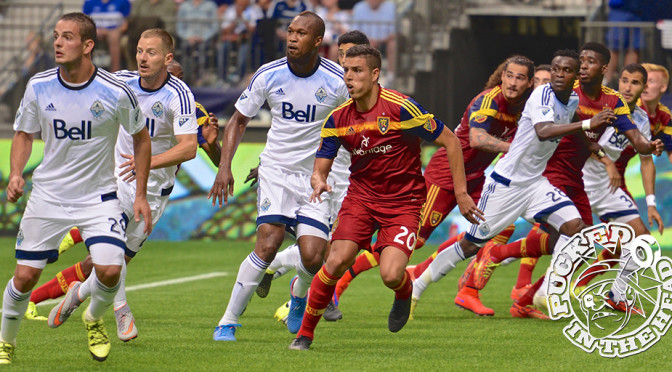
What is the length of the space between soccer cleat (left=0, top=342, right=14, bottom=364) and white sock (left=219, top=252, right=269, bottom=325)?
1.65 meters

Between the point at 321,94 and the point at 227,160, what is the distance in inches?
34.6

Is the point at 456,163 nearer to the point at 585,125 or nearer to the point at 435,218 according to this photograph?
the point at 585,125

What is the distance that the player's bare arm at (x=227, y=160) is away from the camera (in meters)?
8.00

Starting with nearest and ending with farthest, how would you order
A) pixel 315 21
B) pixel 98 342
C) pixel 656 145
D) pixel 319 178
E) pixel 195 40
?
pixel 98 342, pixel 319 178, pixel 315 21, pixel 656 145, pixel 195 40

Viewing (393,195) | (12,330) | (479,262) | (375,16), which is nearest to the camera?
(12,330)

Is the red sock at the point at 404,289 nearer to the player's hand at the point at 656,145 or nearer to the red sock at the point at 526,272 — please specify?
the player's hand at the point at 656,145

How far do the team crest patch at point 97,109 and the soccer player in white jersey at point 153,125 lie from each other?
3.12 ft

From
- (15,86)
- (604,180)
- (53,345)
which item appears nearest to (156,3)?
(15,86)

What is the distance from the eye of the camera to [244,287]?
26.5 feet

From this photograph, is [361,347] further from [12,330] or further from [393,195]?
[12,330]

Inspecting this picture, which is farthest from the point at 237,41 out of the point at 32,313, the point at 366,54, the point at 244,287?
the point at 366,54

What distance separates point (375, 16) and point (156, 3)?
12.5 ft

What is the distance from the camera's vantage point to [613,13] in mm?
17703

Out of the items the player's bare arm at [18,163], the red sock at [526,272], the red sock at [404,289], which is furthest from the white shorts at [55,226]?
the red sock at [526,272]
